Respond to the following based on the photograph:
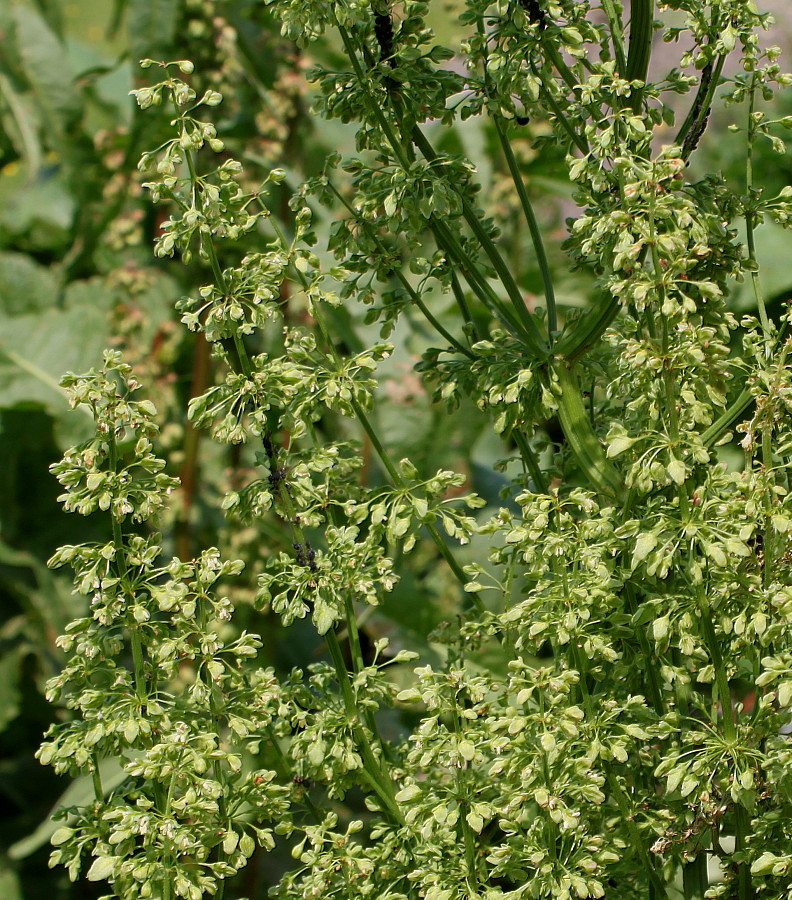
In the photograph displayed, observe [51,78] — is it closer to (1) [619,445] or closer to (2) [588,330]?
(2) [588,330]

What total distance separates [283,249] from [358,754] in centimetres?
48

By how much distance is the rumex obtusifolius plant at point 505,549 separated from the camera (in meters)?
0.88

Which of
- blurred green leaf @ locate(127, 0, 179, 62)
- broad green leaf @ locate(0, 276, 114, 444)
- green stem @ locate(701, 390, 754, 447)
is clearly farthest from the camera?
broad green leaf @ locate(0, 276, 114, 444)

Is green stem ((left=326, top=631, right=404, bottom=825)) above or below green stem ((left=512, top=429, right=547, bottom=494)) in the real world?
below

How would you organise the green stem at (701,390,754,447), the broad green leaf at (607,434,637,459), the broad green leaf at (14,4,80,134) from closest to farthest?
the broad green leaf at (607,434,637,459)
the green stem at (701,390,754,447)
the broad green leaf at (14,4,80,134)

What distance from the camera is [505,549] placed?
1.01 meters

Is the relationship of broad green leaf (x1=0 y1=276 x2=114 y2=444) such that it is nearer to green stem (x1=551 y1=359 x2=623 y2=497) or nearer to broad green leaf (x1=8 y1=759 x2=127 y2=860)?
broad green leaf (x1=8 y1=759 x2=127 y2=860)

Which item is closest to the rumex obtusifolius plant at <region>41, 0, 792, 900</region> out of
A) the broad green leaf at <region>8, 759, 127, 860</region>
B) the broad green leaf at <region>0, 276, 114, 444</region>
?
the broad green leaf at <region>8, 759, 127, 860</region>

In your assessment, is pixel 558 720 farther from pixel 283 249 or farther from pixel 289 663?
pixel 289 663

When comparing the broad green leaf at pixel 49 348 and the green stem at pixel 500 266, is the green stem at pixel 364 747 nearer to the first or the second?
the green stem at pixel 500 266

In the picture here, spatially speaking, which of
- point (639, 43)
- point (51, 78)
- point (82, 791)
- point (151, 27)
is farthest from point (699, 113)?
point (51, 78)

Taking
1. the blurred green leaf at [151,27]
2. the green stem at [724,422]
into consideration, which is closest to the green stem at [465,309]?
the green stem at [724,422]

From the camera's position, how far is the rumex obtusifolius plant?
0.88 m

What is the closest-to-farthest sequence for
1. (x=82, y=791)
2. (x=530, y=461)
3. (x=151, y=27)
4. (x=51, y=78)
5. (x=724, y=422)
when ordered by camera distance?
(x=724, y=422) → (x=530, y=461) → (x=82, y=791) → (x=151, y=27) → (x=51, y=78)
